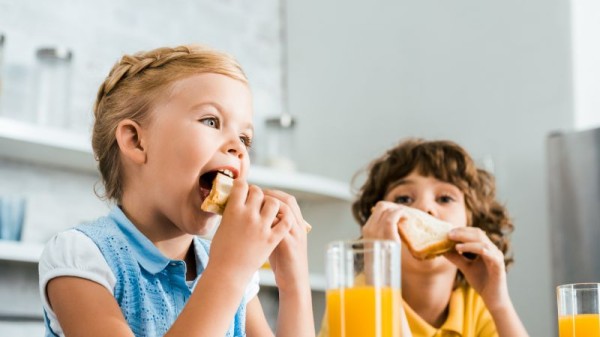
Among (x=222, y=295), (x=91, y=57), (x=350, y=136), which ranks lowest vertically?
(x=222, y=295)

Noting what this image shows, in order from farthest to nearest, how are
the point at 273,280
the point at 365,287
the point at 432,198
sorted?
1. the point at 273,280
2. the point at 432,198
3. the point at 365,287

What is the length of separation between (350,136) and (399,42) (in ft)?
1.49

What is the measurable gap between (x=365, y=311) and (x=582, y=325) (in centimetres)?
46

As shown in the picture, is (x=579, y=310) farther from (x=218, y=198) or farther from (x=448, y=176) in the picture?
(x=448, y=176)

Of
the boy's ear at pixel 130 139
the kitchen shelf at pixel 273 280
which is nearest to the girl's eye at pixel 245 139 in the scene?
the boy's ear at pixel 130 139

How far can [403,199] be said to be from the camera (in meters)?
2.25

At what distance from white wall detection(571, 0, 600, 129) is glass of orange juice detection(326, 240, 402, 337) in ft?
7.71

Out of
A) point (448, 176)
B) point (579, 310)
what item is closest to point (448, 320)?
point (448, 176)

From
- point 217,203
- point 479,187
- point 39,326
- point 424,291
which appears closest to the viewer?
point 217,203

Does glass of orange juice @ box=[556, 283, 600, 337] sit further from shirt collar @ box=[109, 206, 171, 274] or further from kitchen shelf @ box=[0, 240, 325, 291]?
kitchen shelf @ box=[0, 240, 325, 291]

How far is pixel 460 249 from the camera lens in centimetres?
173

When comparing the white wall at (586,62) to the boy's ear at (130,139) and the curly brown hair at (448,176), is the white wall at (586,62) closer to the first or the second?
the curly brown hair at (448,176)

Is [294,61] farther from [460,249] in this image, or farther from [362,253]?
[362,253]

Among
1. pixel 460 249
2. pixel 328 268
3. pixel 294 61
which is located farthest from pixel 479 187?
pixel 294 61
